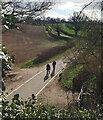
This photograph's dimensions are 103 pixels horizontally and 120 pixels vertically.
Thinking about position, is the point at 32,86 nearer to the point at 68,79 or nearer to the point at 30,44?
the point at 68,79

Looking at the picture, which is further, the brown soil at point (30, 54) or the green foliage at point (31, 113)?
the brown soil at point (30, 54)

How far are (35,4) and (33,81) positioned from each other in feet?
28.3

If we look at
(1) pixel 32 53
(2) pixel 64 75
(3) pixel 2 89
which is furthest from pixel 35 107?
(1) pixel 32 53

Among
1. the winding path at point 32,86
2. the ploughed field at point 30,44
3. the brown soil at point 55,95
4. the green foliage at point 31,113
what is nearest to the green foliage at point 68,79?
the brown soil at point 55,95

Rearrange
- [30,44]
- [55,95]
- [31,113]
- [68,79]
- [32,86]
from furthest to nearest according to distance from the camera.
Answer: [30,44]
[68,79]
[32,86]
[55,95]
[31,113]

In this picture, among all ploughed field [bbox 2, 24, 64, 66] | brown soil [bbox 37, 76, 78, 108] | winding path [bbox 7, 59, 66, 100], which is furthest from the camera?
ploughed field [bbox 2, 24, 64, 66]

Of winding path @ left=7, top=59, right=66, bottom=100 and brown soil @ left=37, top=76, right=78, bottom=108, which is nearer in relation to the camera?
brown soil @ left=37, top=76, right=78, bottom=108

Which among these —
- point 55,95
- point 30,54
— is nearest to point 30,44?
point 30,54

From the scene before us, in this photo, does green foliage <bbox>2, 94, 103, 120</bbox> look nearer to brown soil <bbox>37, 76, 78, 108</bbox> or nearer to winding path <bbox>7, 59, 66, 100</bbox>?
brown soil <bbox>37, 76, 78, 108</bbox>

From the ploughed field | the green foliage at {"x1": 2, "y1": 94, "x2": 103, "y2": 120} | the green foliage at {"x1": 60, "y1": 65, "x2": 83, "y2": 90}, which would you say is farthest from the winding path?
the ploughed field

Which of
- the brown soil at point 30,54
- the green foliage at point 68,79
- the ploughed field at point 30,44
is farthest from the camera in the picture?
the ploughed field at point 30,44

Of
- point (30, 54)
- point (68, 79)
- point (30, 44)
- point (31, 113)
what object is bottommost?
point (68, 79)

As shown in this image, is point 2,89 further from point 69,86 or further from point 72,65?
point 69,86

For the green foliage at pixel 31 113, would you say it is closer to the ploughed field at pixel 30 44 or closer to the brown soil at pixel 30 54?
the brown soil at pixel 30 54
